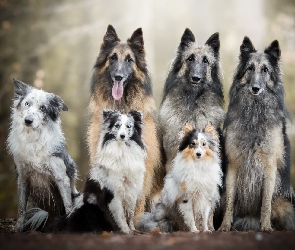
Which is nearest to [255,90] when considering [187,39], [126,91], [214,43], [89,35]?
[214,43]

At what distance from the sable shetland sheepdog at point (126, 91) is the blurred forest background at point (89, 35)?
822cm

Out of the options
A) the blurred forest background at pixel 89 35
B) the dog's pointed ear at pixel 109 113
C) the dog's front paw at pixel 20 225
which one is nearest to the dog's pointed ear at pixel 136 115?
the dog's pointed ear at pixel 109 113

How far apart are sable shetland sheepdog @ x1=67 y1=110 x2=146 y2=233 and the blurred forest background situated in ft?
30.3

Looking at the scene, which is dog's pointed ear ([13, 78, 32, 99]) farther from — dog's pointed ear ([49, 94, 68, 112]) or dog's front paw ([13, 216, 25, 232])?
dog's front paw ([13, 216, 25, 232])

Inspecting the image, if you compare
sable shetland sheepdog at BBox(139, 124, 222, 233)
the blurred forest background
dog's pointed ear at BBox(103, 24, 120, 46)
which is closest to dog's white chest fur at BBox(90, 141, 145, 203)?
sable shetland sheepdog at BBox(139, 124, 222, 233)

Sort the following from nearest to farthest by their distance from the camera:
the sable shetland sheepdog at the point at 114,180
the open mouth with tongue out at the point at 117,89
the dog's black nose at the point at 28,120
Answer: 1. the sable shetland sheepdog at the point at 114,180
2. the dog's black nose at the point at 28,120
3. the open mouth with tongue out at the point at 117,89

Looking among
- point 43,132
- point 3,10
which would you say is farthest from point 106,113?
point 3,10

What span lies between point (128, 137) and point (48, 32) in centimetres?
1161

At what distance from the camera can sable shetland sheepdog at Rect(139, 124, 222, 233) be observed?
6.87 metres

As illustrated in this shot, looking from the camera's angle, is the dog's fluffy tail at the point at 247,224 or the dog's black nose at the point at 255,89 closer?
the dog's black nose at the point at 255,89

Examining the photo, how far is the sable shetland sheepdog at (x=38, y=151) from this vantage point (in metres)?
7.09

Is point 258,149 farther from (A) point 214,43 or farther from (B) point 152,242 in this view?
(B) point 152,242

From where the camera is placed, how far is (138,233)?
6.70m

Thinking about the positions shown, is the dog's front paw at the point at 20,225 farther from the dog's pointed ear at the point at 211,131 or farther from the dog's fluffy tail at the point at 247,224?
the dog's fluffy tail at the point at 247,224
